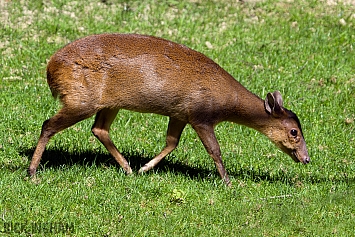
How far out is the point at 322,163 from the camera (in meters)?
9.00

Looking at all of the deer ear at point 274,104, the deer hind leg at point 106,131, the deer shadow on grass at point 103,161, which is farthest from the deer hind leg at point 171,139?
the deer ear at point 274,104

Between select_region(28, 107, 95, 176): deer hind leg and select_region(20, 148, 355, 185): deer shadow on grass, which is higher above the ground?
select_region(28, 107, 95, 176): deer hind leg

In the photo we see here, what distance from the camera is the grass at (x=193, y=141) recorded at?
23.0ft

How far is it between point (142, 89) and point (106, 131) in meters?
0.88

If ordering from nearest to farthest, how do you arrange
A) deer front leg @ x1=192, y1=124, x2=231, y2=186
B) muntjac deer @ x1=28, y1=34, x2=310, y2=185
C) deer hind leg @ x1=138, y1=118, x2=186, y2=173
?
muntjac deer @ x1=28, y1=34, x2=310, y2=185
deer front leg @ x1=192, y1=124, x2=231, y2=186
deer hind leg @ x1=138, y1=118, x2=186, y2=173

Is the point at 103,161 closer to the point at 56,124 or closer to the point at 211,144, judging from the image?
the point at 56,124

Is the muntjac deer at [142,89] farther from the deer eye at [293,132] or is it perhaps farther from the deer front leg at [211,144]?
the deer eye at [293,132]

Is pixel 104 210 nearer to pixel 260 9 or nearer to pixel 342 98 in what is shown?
pixel 342 98

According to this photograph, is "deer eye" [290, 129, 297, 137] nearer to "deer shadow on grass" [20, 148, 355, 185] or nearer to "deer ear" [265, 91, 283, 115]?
"deer ear" [265, 91, 283, 115]

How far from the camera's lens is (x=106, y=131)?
27.9 feet

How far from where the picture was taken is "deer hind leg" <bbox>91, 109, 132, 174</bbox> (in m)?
8.39

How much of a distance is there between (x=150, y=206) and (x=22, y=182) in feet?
4.15

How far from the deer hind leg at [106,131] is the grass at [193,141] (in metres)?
0.24

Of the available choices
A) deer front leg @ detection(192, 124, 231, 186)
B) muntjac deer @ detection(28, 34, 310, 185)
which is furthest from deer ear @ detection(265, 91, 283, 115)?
deer front leg @ detection(192, 124, 231, 186)
